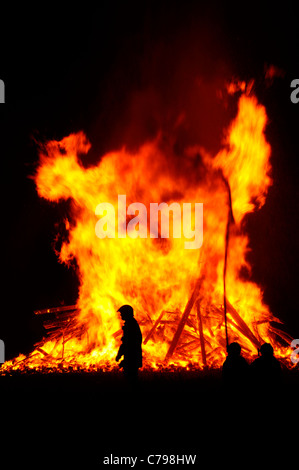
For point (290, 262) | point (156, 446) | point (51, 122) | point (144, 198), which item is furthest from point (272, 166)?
point (156, 446)

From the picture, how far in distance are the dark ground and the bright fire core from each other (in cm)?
256

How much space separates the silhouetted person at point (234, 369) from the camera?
5.15 metres

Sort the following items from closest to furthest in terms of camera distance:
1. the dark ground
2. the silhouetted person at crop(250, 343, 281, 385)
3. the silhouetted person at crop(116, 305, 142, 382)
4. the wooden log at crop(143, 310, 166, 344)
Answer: the dark ground, the silhouetted person at crop(250, 343, 281, 385), the silhouetted person at crop(116, 305, 142, 382), the wooden log at crop(143, 310, 166, 344)

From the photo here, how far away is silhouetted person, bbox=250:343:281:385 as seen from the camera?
538 centimetres


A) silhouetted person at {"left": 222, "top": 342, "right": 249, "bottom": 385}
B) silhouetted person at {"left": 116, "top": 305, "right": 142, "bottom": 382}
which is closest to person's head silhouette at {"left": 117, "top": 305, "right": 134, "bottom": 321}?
silhouetted person at {"left": 116, "top": 305, "right": 142, "bottom": 382}

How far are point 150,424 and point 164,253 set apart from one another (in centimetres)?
551

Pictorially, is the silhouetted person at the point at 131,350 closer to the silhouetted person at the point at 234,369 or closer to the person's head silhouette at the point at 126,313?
the person's head silhouette at the point at 126,313

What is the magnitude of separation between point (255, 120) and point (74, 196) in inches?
225

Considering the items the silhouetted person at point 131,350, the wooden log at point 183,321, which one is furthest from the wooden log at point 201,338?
the silhouetted person at point 131,350

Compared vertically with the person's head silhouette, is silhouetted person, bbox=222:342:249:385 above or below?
below

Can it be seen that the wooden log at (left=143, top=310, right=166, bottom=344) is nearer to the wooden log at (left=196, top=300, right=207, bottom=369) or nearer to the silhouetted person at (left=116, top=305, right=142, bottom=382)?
the wooden log at (left=196, top=300, right=207, bottom=369)

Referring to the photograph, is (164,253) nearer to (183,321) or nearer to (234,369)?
(183,321)

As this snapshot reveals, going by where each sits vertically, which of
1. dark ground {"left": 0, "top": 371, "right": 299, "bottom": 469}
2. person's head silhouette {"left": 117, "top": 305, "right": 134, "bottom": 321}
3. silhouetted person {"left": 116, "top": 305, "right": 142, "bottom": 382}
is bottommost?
dark ground {"left": 0, "top": 371, "right": 299, "bottom": 469}
